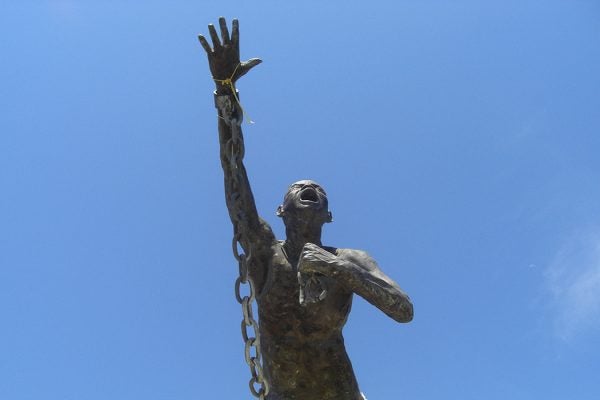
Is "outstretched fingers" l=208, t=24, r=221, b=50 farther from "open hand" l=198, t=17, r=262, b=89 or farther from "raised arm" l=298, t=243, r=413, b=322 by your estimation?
"raised arm" l=298, t=243, r=413, b=322

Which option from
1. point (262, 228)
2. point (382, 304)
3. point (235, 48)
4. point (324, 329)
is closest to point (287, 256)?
point (262, 228)

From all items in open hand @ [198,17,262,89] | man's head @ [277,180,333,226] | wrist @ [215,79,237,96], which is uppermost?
open hand @ [198,17,262,89]

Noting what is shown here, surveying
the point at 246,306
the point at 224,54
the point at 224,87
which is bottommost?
the point at 246,306

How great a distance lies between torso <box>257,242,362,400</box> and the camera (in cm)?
546

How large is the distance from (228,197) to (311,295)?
1.10 meters

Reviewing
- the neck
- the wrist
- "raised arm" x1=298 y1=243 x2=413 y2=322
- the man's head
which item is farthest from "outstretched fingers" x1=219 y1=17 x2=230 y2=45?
"raised arm" x1=298 y1=243 x2=413 y2=322

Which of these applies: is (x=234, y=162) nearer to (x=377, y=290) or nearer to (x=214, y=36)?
(x=214, y=36)

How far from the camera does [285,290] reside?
18.4 feet

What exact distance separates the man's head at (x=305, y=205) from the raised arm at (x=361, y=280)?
68 centimetres

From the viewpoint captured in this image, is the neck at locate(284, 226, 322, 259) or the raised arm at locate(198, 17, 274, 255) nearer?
the raised arm at locate(198, 17, 274, 255)

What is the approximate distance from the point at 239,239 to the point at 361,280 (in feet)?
3.31

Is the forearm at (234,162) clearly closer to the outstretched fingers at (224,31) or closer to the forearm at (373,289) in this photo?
the outstretched fingers at (224,31)

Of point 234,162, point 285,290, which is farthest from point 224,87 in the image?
point 285,290

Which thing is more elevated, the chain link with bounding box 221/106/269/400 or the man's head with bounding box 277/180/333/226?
the man's head with bounding box 277/180/333/226
